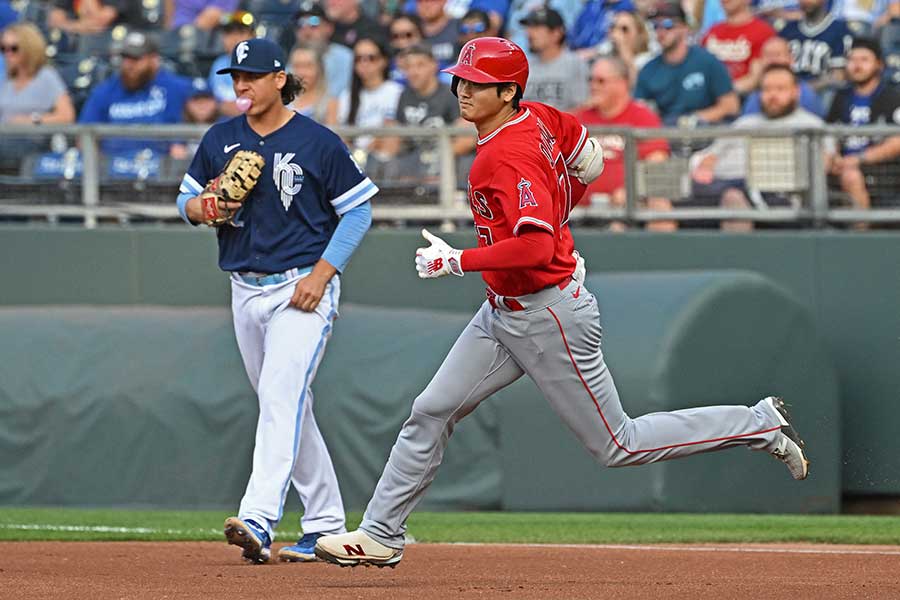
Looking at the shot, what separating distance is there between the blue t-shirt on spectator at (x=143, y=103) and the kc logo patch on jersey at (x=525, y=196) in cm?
764

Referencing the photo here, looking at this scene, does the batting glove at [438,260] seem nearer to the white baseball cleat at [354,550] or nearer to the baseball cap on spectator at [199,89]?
the white baseball cleat at [354,550]

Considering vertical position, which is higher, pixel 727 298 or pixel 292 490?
pixel 727 298

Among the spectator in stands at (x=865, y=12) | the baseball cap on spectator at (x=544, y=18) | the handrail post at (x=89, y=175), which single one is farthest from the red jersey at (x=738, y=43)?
the handrail post at (x=89, y=175)

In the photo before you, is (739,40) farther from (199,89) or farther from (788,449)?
(788,449)

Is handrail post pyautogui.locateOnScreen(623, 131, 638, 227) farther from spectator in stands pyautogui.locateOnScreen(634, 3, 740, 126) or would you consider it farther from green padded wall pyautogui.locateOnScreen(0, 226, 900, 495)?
spectator in stands pyautogui.locateOnScreen(634, 3, 740, 126)

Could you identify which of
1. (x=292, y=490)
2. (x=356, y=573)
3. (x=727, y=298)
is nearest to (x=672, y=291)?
(x=727, y=298)

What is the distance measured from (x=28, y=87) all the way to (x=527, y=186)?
8803 millimetres

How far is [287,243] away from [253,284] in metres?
0.23

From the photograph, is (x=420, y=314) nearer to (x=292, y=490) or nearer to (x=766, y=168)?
(x=292, y=490)

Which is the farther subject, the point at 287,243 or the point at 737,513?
the point at 737,513

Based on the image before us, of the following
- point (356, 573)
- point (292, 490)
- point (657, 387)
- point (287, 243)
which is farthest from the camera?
point (292, 490)

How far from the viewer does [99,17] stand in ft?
50.4

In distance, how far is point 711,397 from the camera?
32.8 ft

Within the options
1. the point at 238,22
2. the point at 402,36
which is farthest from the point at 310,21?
the point at 402,36
